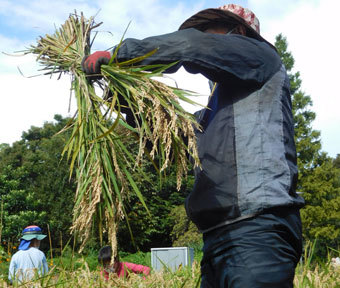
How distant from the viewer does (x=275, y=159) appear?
2061 mm

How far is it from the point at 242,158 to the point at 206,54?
52cm

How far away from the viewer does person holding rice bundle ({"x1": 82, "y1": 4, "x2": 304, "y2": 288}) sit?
200 centimetres

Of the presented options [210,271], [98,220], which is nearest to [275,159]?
[210,271]

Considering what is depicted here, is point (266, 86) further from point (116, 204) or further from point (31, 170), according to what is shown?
point (31, 170)

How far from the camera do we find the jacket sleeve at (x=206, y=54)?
6.68ft

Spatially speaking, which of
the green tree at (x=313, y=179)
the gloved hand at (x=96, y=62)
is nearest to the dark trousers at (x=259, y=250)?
the gloved hand at (x=96, y=62)

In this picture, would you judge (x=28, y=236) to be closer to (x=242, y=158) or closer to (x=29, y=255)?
(x=29, y=255)

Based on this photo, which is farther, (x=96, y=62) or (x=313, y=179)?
(x=313, y=179)

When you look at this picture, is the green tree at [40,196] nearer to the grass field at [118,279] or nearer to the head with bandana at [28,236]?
the head with bandana at [28,236]

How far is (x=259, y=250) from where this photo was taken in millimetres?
1963

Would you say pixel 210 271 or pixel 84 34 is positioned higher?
pixel 84 34

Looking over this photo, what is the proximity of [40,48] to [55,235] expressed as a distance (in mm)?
23865

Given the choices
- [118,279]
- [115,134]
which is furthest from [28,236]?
[115,134]

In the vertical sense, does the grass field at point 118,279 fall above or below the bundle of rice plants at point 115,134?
below
